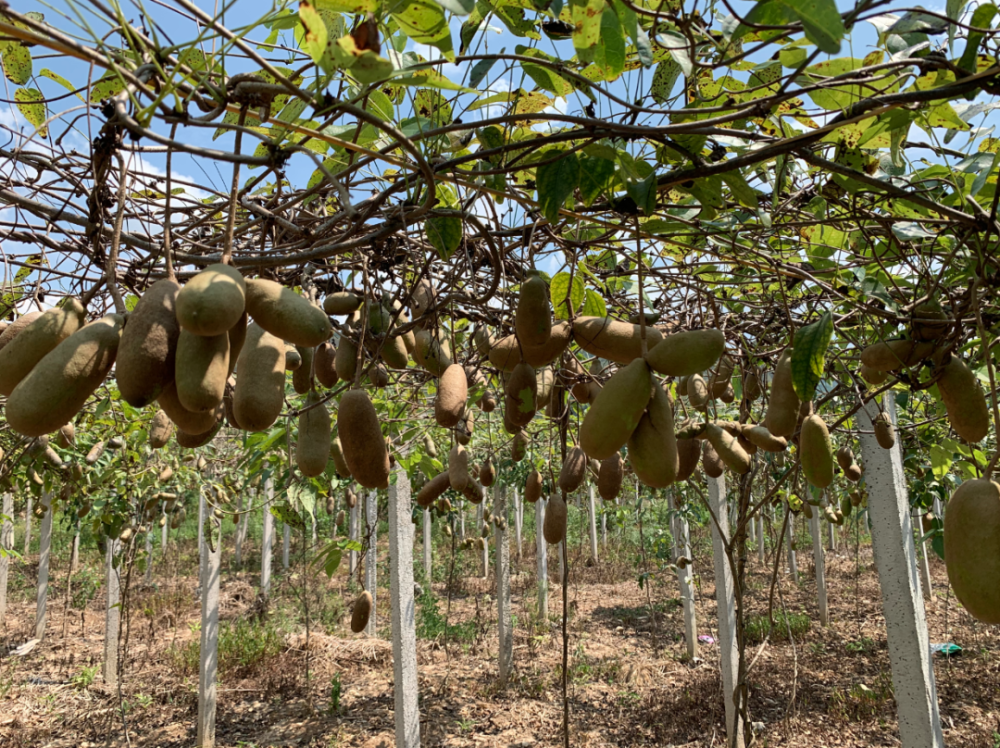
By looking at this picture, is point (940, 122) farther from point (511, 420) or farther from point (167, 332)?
point (167, 332)

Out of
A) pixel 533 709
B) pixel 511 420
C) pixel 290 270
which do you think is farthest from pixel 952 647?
pixel 290 270

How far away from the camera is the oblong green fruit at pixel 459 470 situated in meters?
1.47

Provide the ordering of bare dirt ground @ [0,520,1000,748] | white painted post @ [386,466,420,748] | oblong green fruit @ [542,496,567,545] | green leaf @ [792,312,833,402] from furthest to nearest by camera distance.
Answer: bare dirt ground @ [0,520,1000,748]
white painted post @ [386,466,420,748]
oblong green fruit @ [542,496,567,545]
green leaf @ [792,312,833,402]

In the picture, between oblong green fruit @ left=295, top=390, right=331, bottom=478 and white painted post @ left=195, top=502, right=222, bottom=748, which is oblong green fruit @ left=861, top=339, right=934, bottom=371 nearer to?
oblong green fruit @ left=295, top=390, right=331, bottom=478

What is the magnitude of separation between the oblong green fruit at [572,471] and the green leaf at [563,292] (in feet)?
1.03

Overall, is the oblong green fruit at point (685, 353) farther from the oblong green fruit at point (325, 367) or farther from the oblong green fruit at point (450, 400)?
the oblong green fruit at point (325, 367)

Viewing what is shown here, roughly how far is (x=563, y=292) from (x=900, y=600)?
215 centimetres

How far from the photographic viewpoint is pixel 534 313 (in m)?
0.93

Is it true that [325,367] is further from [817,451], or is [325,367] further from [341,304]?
[817,451]

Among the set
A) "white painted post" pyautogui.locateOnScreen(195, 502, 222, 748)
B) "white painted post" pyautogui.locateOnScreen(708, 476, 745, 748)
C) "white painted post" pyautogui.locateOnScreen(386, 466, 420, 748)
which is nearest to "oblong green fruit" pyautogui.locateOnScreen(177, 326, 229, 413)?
"white painted post" pyautogui.locateOnScreen(386, 466, 420, 748)

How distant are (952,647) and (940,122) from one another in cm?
668

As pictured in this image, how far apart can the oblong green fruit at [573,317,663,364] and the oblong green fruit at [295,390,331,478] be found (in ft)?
1.35

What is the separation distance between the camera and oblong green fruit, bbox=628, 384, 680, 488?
0.77 meters

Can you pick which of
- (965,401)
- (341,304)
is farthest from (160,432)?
(965,401)
